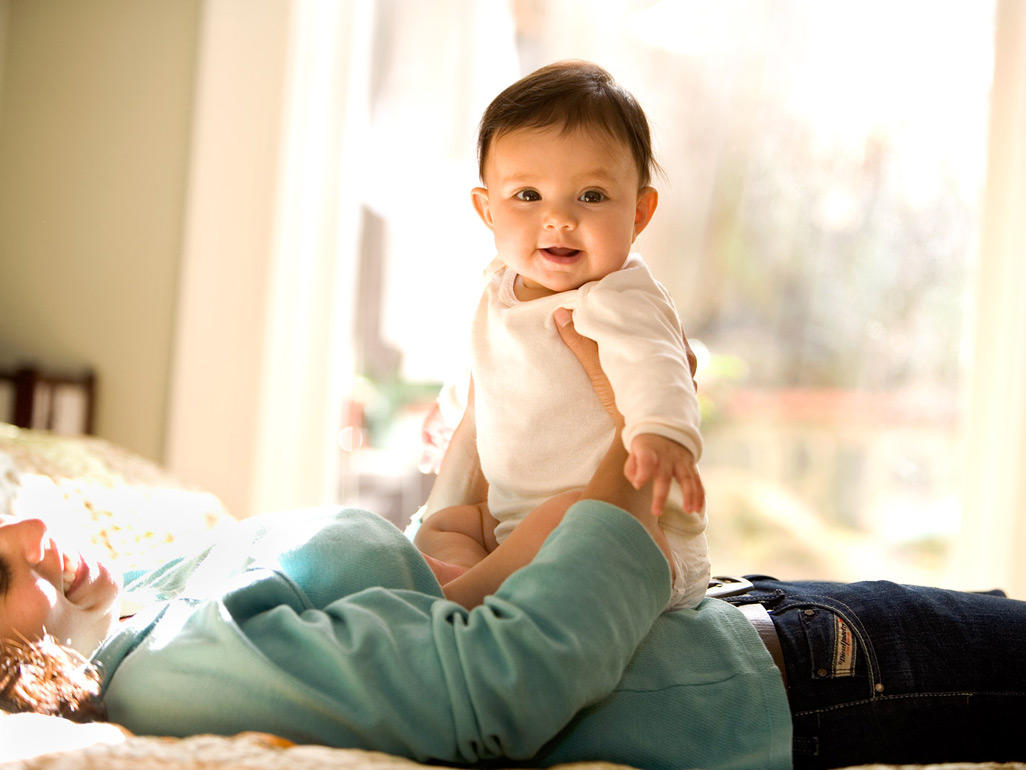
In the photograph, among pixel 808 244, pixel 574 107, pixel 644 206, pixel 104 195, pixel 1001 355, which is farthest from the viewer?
pixel 808 244

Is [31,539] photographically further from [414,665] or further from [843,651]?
[843,651]

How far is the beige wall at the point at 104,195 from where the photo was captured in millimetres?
2844

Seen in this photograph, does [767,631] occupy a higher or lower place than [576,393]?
→ lower

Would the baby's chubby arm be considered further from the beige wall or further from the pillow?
the beige wall

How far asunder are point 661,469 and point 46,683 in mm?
558

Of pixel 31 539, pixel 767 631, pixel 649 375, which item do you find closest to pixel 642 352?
pixel 649 375

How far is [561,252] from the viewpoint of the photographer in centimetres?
113

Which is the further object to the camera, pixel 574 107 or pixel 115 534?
pixel 115 534

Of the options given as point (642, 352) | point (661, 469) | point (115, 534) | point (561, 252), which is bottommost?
point (115, 534)

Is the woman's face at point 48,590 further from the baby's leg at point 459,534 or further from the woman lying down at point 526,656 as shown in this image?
the baby's leg at point 459,534

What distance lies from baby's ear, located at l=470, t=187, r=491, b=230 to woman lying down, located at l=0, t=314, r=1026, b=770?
0.42m

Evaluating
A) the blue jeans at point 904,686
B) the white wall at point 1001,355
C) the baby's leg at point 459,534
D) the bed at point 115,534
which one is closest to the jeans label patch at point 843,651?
the blue jeans at point 904,686

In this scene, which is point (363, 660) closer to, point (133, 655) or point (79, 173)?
point (133, 655)

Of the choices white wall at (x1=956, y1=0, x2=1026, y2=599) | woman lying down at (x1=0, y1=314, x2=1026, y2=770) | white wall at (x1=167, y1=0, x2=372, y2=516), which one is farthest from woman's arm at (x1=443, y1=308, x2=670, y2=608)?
white wall at (x1=956, y1=0, x2=1026, y2=599)
